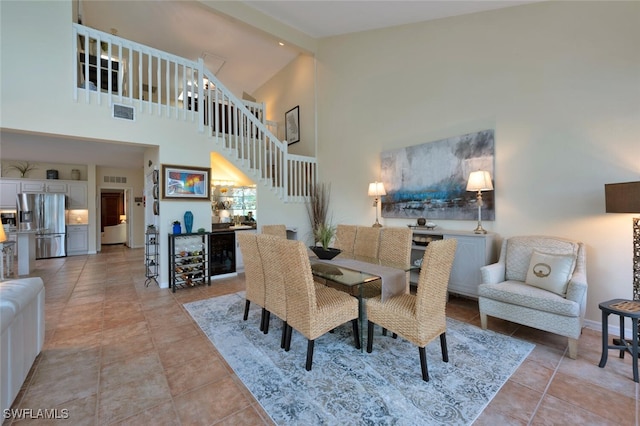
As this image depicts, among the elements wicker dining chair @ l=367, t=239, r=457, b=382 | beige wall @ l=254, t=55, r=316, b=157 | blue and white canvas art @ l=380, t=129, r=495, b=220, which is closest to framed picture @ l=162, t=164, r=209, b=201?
beige wall @ l=254, t=55, r=316, b=157

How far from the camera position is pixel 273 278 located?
240 centimetres

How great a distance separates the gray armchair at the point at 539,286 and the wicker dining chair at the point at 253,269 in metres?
2.26

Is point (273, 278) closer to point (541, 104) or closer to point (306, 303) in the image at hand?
point (306, 303)

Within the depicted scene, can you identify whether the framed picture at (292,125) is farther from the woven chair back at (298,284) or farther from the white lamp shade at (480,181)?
the woven chair back at (298,284)

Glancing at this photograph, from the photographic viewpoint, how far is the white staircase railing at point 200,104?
3.89 m

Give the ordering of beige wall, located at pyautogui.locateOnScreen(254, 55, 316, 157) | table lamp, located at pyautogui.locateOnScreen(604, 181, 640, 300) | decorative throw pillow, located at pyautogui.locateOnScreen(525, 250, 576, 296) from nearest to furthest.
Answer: table lamp, located at pyautogui.locateOnScreen(604, 181, 640, 300), decorative throw pillow, located at pyautogui.locateOnScreen(525, 250, 576, 296), beige wall, located at pyautogui.locateOnScreen(254, 55, 316, 157)

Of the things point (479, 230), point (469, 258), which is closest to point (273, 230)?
point (469, 258)

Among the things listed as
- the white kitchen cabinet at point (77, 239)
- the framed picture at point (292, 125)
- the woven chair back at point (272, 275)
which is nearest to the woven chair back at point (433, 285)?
the woven chair back at point (272, 275)

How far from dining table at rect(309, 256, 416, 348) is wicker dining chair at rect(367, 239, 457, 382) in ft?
0.53

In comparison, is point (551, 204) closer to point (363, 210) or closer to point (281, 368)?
point (363, 210)

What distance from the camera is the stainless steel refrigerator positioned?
6.69m

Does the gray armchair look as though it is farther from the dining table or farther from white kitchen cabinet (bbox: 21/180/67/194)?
white kitchen cabinet (bbox: 21/180/67/194)

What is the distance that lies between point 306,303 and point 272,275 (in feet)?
1.65

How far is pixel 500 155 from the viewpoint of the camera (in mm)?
3330
